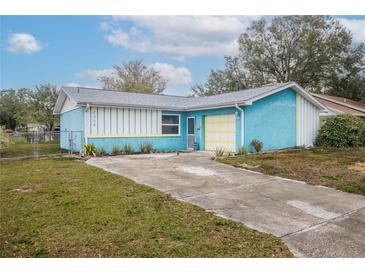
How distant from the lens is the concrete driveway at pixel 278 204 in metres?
3.45

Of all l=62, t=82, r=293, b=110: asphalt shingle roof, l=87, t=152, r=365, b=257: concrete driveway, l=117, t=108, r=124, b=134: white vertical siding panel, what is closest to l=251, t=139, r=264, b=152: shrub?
l=62, t=82, r=293, b=110: asphalt shingle roof

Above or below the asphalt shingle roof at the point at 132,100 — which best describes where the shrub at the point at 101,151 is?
below

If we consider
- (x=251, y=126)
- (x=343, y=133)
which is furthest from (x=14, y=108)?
(x=343, y=133)

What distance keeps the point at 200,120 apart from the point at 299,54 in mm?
19480

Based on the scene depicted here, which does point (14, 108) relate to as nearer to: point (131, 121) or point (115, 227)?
point (131, 121)

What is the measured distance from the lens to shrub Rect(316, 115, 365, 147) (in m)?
14.3

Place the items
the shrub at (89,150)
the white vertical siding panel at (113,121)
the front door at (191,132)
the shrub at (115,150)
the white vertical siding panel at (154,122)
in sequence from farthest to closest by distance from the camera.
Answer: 1. the front door at (191,132)
2. the white vertical siding panel at (154,122)
3. the white vertical siding panel at (113,121)
4. the shrub at (115,150)
5. the shrub at (89,150)

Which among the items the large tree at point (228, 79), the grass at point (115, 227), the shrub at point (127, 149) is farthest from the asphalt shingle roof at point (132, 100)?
the large tree at point (228, 79)

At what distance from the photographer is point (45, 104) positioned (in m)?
30.1

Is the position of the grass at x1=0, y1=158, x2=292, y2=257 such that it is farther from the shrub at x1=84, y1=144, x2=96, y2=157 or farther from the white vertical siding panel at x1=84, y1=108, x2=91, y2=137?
the white vertical siding panel at x1=84, y1=108, x2=91, y2=137

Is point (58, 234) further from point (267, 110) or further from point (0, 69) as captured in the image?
point (267, 110)

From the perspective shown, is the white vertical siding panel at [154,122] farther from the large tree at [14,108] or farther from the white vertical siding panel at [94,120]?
the large tree at [14,108]

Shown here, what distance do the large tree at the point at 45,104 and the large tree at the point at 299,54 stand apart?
1885 centimetres

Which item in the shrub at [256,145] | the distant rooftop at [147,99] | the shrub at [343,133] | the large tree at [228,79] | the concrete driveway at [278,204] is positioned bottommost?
the concrete driveway at [278,204]
